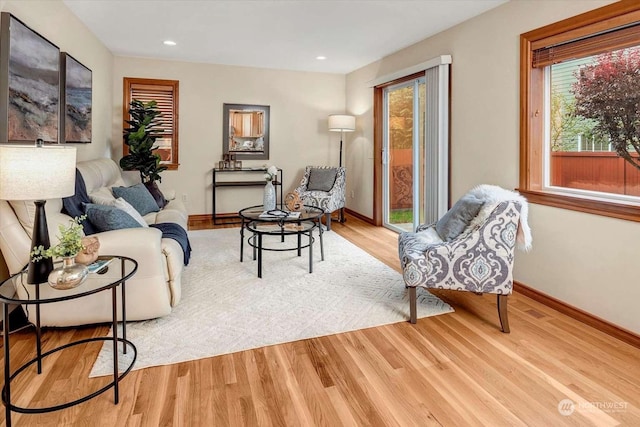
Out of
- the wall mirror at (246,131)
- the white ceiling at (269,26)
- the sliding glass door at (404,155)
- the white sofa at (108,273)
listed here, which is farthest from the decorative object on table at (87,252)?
the wall mirror at (246,131)

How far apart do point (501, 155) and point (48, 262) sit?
337 cm

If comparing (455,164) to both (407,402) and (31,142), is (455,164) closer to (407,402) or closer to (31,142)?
(407,402)

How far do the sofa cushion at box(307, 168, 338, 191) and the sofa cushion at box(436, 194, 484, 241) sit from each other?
3.12 metres

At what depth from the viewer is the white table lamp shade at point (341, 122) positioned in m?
6.12

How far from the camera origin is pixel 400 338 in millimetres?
2461

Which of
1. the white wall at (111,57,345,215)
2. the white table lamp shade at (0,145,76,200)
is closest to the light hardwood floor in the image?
the white table lamp shade at (0,145,76,200)

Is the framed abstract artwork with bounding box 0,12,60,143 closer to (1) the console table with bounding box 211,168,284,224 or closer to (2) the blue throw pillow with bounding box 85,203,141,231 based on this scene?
(2) the blue throw pillow with bounding box 85,203,141,231

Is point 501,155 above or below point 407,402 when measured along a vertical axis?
above

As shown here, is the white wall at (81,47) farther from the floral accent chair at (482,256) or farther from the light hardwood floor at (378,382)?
the floral accent chair at (482,256)

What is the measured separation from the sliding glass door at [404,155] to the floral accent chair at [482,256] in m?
2.27

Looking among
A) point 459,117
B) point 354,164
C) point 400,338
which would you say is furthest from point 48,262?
point 354,164

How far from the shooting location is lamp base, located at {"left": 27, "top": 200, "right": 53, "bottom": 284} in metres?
1.82

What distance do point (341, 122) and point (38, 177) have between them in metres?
4.81

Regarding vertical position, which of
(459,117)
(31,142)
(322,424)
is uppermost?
Answer: (459,117)
